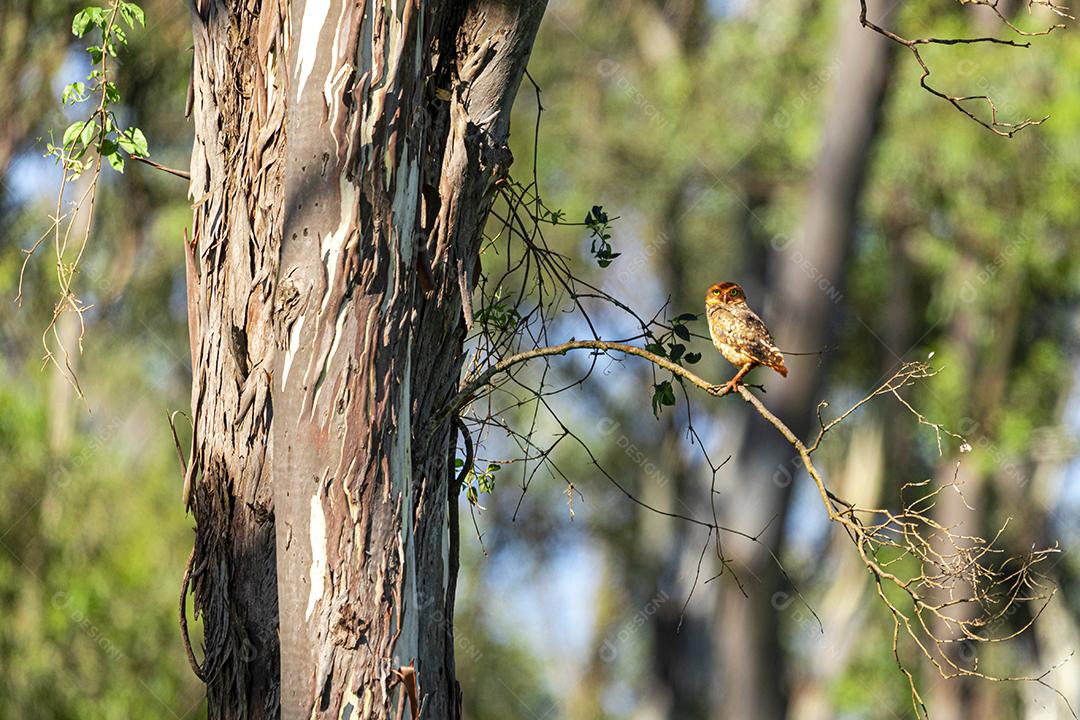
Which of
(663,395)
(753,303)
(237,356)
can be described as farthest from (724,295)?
(753,303)

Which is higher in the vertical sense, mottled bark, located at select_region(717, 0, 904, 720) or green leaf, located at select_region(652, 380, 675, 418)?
mottled bark, located at select_region(717, 0, 904, 720)

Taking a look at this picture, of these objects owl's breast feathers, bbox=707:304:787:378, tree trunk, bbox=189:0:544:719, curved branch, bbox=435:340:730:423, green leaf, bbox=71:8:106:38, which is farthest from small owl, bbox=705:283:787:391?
green leaf, bbox=71:8:106:38

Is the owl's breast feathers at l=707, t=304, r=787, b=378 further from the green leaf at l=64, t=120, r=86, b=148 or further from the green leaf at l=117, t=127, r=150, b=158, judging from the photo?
the green leaf at l=64, t=120, r=86, b=148

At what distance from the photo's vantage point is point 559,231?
1872cm

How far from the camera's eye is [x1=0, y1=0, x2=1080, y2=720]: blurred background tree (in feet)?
35.6

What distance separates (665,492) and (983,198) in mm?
6399

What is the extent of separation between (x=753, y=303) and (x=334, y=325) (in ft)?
33.1

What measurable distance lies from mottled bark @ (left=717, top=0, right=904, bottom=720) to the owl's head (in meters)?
5.07

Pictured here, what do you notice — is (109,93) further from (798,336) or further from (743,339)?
(798,336)

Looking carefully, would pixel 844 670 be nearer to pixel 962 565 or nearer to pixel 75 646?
pixel 75 646

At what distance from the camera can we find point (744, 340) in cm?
462

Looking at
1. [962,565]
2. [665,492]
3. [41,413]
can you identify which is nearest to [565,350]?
[962,565]

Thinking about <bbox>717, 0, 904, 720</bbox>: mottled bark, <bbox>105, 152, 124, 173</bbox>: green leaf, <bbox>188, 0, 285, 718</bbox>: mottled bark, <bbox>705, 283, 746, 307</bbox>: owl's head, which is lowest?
<bbox>188, 0, 285, 718</bbox>: mottled bark

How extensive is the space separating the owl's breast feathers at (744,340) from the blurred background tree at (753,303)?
528cm
